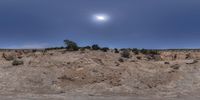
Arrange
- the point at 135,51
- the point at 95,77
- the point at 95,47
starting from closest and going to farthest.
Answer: the point at 95,77 < the point at 95,47 < the point at 135,51

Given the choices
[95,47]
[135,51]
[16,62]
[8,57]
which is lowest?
[16,62]

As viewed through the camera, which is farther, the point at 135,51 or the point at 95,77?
the point at 135,51

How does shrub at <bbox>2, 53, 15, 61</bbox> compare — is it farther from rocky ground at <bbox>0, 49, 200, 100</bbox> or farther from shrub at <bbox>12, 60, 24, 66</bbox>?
shrub at <bbox>12, 60, 24, 66</bbox>

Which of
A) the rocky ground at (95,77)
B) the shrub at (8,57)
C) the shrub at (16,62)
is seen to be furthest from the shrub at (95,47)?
the shrub at (16,62)

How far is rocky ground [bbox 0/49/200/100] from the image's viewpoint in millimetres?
47844

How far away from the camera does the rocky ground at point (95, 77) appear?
47.8 metres

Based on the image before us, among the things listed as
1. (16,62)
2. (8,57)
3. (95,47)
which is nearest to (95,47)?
(95,47)

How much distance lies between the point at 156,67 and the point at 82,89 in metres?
11.5

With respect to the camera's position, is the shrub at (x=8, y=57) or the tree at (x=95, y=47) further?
the tree at (x=95, y=47)

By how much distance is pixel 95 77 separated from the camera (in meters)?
53.2

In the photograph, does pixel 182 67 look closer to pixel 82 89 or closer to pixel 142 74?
pixel 142 74

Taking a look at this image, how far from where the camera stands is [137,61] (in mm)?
60469

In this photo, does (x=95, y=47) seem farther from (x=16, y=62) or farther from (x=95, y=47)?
(x=16, y=62)

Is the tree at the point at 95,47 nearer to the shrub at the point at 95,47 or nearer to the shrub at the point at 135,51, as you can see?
the shrub at the point at 95,47
